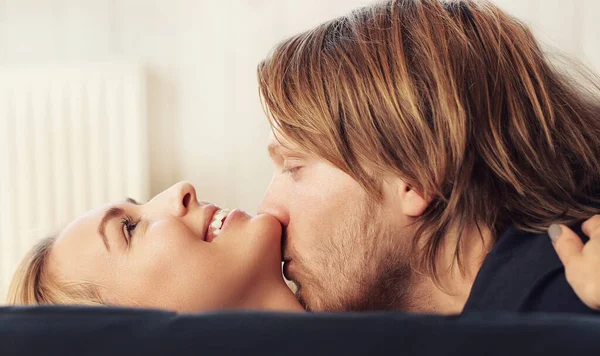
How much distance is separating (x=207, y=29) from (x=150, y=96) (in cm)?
37

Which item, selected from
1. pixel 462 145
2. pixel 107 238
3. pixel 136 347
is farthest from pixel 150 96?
pixel 136 347

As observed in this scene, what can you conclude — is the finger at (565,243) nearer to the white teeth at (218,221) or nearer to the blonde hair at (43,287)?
the white teeth at (218,221)

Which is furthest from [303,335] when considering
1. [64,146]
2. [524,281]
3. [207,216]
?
[64,146]

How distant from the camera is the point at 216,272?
130 centimetres

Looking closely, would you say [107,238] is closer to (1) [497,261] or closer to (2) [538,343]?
(1) [497,261]

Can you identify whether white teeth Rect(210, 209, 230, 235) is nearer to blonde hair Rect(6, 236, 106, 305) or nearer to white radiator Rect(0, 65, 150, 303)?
blonde hair Rect(6, 236, 106, 305)

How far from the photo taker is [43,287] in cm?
138

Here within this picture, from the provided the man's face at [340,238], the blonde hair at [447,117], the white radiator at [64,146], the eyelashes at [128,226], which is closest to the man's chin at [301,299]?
the man's face at [340,238]

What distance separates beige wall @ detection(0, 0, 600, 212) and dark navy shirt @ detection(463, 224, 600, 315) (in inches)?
68.8

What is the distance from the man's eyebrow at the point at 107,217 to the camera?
1.33 meters

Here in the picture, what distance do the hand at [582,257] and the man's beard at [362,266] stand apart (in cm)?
31

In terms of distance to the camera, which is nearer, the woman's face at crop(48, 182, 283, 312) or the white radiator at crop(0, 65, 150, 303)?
the woman's face at crop(48, 182, 283, 312)

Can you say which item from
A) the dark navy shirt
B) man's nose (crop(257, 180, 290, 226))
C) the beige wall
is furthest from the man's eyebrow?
the beige wall

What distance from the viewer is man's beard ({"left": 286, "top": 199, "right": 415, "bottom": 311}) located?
1354 millimetres
